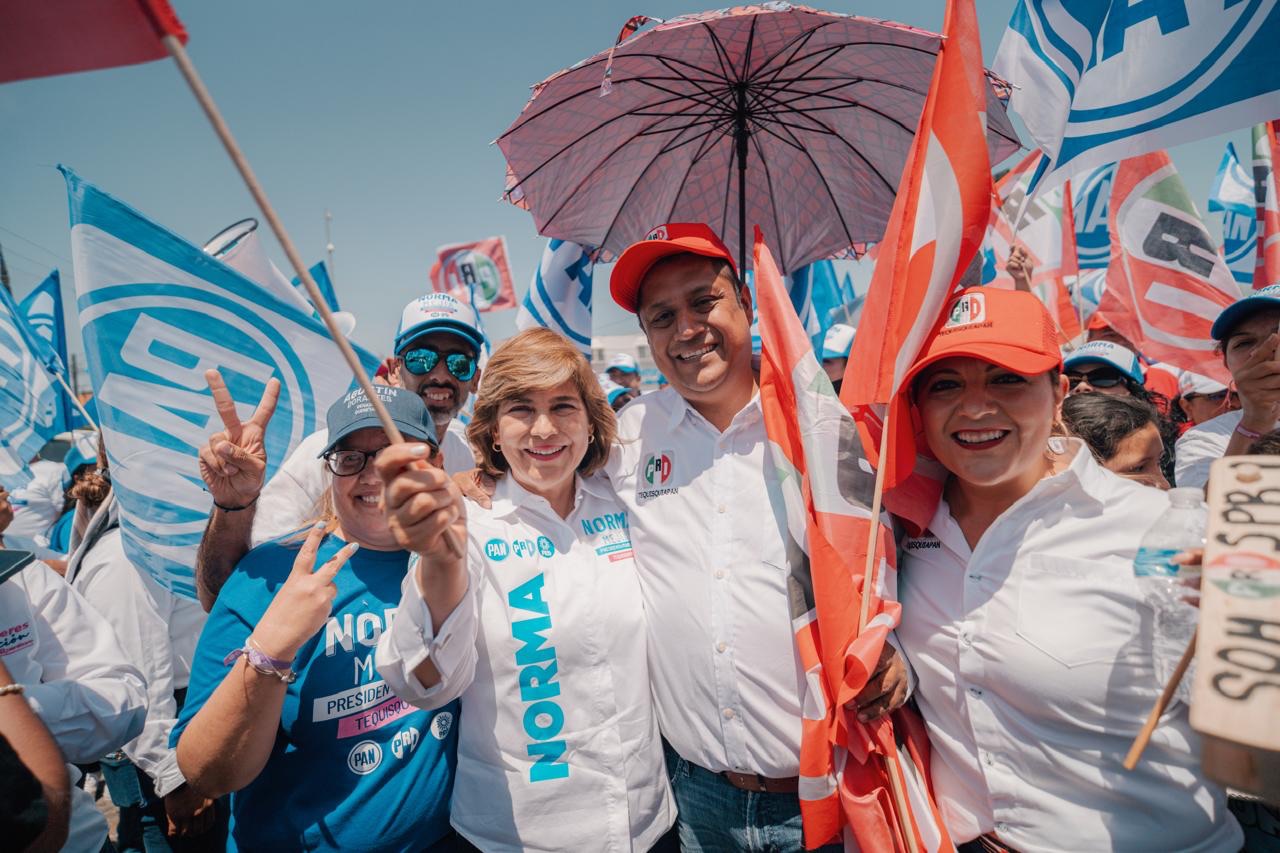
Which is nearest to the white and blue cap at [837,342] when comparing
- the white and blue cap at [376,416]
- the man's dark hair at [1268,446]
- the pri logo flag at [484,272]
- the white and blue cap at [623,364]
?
the white and blue cap at [623,364]

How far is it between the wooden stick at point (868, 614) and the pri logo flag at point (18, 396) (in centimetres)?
530

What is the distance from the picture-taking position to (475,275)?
14211 mm

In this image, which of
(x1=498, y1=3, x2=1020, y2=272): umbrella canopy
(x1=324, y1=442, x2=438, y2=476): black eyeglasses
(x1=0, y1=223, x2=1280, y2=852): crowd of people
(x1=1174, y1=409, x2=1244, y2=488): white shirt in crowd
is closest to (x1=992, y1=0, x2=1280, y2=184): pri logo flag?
(x1=498, y1=3, x2=1020, y2=272): umbrella canopy

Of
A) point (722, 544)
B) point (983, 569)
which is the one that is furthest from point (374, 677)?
point (983, 569)

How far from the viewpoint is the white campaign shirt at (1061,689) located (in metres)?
1.49

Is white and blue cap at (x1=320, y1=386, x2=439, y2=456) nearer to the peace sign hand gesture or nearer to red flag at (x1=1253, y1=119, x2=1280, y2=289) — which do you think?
the peace sign hand gesture

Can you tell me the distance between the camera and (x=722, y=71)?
268cm

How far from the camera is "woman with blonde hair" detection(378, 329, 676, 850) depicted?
6.26ft

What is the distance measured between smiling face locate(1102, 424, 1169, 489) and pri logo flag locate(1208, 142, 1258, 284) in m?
5.14

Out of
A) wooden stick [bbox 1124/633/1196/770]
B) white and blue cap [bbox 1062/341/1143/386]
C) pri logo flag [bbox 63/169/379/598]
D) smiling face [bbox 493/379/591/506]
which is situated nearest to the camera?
wooden stick [bbox 1124/633/1196/770]

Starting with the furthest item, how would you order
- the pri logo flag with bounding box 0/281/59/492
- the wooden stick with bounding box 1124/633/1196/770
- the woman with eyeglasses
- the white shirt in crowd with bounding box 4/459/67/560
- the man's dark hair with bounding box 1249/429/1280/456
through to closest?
the white shirt in crowd with bounding box 4/459/67/560, the pri logo flag with bounding box 0/281/59/492, the man's dark hair with bounding box 1249/429/1280/456, the woman with eyeglasses, the wooden stick with bounding box 1124/633/1196/770

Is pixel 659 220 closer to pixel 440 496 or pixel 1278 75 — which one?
pixel 440 496

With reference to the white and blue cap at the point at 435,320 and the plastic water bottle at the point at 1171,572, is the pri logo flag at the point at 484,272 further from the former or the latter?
the plastic water bottle at the point at 1171,572

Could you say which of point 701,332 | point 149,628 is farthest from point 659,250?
point 149,628
